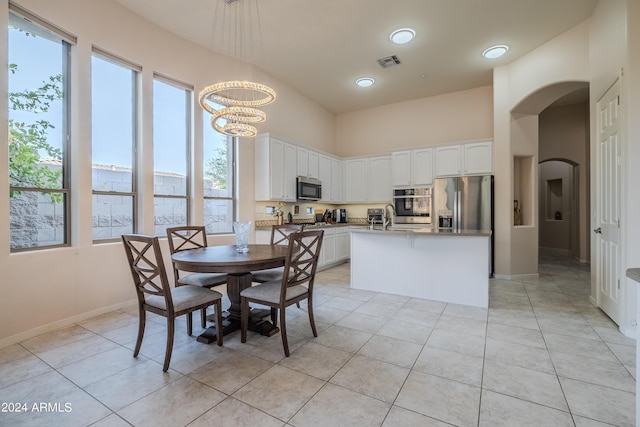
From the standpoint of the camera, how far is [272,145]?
471 centimetres

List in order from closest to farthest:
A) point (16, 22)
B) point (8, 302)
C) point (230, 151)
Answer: point (8, 302) < point (16, 22) < point (230, 151)

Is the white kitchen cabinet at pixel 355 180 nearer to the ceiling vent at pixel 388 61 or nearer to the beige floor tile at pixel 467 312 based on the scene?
the ceiling vent at pixel 388 61

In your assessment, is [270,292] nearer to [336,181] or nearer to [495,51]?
[336,181]

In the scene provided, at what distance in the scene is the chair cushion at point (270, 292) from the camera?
2340 millimetres

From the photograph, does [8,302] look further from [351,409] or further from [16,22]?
[351,409]

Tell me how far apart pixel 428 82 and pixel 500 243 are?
10.5ft

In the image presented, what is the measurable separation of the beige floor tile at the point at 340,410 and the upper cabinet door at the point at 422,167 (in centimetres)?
454

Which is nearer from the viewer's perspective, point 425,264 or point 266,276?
point 266,276

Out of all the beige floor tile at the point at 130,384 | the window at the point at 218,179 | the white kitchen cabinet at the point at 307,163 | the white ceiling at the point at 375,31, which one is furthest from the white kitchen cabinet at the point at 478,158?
the beige floor tile at the point at 130,384

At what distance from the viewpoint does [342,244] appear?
19.6 ft

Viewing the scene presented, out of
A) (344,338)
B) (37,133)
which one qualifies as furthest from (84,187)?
(344,338)

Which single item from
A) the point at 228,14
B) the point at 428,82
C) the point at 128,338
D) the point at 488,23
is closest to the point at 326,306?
the point at 128,338

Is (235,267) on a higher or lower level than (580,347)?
higher

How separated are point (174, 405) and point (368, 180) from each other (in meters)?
5.49
